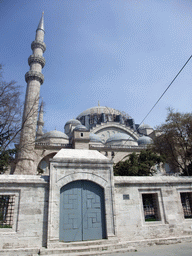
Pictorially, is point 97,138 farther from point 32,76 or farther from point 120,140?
point 32,76

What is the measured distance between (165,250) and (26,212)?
12.3 feet

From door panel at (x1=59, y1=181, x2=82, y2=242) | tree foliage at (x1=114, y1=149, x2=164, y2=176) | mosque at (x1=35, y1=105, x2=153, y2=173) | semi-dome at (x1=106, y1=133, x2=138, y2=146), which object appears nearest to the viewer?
door panel at (x1=59, y1=181, x2=82, y2=242)

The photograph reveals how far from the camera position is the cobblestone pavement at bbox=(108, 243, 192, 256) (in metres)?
4.40

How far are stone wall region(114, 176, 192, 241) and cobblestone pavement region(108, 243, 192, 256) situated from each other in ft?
1.40

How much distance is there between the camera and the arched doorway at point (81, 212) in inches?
196

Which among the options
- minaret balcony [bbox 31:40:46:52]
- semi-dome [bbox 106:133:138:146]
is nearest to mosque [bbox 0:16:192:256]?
semi-dome [bbox 106:133:138:146]

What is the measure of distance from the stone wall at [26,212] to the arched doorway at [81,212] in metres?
0.50

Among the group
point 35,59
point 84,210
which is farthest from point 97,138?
point 84,210

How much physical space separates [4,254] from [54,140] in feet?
71.4

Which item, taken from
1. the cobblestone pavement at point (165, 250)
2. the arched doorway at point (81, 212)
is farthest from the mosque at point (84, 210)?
the cobblestone pavement at point (165, 250)

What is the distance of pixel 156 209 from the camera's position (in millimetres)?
6062

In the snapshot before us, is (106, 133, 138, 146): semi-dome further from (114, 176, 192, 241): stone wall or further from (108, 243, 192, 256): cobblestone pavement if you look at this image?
(108, 243, 192, 256): cobblestone pavement

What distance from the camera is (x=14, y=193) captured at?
16.4ft

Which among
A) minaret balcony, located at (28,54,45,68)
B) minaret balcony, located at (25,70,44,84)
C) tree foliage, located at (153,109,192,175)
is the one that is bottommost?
tree foliage, located at (153,109,192,175)
